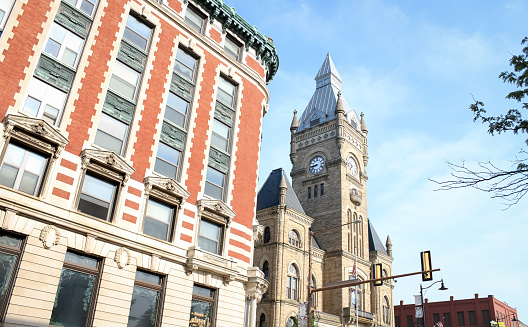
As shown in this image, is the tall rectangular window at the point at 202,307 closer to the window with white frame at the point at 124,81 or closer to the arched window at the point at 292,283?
the window with white frame at the point at 124,81

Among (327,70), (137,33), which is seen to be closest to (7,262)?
(137,33)

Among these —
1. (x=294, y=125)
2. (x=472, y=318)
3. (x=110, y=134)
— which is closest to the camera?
(x=110, y=134)

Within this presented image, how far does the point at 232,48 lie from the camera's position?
85.7ft

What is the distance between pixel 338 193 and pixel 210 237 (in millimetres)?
39603

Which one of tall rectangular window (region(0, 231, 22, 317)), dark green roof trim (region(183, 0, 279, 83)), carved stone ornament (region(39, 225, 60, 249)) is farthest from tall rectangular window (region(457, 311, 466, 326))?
tall rectangular window (region(0, 231, 22, 317))

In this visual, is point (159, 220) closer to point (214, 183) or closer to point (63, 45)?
point (214, 183)

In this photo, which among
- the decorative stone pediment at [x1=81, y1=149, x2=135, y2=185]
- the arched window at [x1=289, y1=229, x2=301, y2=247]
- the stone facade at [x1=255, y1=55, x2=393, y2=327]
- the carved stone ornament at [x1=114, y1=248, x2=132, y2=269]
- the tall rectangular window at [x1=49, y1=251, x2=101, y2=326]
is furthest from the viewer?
the arched window at [x1=289, y1=229, x2=301, y2=247]

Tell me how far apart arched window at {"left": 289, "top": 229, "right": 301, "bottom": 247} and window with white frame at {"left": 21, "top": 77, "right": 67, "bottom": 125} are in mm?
35225

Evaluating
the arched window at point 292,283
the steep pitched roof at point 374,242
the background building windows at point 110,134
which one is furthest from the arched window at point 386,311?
the background building windows at point 110,134

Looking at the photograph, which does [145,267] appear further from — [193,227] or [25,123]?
[25,123]

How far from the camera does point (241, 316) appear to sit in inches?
818

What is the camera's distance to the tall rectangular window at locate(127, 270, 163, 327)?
1692 centimetres

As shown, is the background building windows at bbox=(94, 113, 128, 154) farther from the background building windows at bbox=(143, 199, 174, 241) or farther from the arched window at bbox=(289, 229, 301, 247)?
the arched window at bbox=(289, 229, 301, 247)

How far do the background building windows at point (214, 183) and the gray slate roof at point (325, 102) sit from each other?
45.5m
